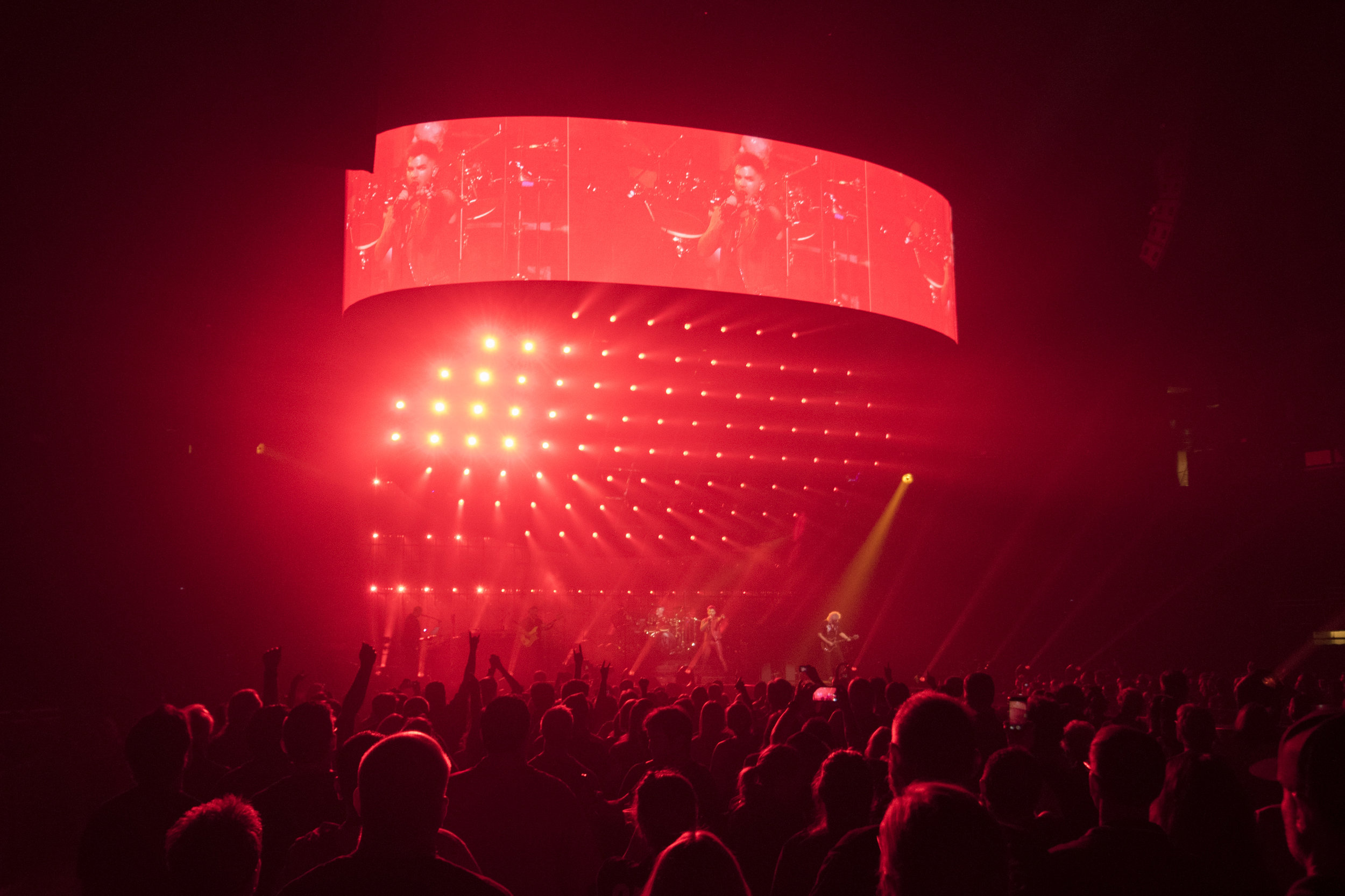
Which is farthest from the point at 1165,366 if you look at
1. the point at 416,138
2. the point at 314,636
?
the point at 314,636

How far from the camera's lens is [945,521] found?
871 inches

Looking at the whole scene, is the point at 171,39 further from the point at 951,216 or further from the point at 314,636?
the point at 951,216

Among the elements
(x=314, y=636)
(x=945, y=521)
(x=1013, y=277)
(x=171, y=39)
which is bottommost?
(x=314, y=636)

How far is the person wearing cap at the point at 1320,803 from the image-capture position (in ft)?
5.98

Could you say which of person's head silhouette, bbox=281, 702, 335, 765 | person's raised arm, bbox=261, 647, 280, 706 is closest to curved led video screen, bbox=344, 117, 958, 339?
person's raised arm, bbox=261, 647, 280, 706

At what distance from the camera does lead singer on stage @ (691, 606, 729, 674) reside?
80.1ft

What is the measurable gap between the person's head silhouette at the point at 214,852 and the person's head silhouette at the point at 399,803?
23 cm

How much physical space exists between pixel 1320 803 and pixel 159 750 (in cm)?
322

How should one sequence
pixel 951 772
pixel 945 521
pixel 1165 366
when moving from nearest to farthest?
pixel 951 772, pixel 1165 366, pixel 945 521

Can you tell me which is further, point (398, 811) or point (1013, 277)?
point (1013, 277)

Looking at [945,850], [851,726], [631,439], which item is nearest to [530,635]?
[631,439]

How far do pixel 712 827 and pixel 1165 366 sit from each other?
55.8 ft

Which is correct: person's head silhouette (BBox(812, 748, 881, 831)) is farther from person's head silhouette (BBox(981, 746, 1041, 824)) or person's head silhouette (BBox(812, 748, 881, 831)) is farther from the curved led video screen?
the curved led video screen

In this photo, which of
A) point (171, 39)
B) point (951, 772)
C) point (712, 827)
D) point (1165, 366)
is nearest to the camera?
point (951, 772)
